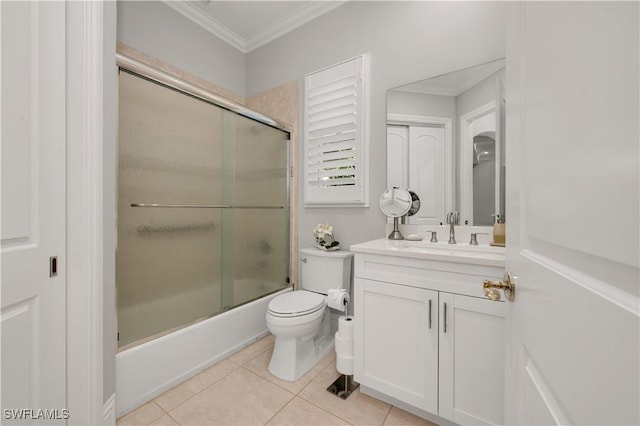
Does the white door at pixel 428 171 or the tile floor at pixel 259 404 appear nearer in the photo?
the tile floor at pixel 259 404

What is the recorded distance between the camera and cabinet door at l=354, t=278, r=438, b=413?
4.10ft

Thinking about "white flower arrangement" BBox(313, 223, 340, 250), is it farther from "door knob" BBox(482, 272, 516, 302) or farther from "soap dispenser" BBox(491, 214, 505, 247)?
"door knob" BBox(482, 272, 516, 302)

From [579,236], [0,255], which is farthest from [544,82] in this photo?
[0,255]

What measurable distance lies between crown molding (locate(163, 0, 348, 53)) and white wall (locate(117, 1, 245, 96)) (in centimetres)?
4

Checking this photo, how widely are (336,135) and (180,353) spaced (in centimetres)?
191

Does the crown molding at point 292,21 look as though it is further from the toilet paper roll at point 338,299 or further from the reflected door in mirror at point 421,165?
the toilet paper roll at point 338,299

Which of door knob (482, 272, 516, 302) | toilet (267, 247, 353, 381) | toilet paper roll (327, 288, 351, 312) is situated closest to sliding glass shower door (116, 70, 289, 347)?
toilet (267, 247, 353, 381)

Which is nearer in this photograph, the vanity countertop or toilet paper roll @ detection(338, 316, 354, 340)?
the vanity countertop

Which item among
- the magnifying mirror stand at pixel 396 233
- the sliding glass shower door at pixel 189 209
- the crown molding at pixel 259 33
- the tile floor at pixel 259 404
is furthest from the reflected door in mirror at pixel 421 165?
the crown molding at pixel 259 33

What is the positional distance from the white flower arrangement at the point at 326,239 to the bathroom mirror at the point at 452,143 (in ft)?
1.98

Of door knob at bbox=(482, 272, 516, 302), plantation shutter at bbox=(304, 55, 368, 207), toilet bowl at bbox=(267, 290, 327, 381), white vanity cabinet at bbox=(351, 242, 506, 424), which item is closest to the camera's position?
door knob at bbox=(482, 272, 516, 302)

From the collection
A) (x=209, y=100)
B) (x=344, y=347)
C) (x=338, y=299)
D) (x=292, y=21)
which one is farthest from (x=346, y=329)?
(x=292, y=21)

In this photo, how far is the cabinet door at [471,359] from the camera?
1102 millimetres

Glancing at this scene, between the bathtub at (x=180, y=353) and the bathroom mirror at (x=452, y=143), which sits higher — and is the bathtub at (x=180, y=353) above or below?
below
